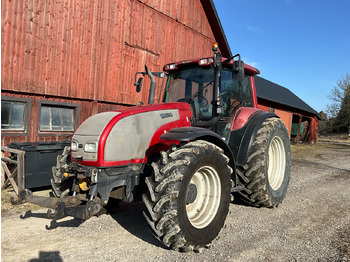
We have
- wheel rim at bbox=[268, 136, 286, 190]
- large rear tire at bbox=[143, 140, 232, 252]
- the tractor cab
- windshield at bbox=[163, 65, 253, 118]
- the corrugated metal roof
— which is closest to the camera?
large rear tire at bbox=[143, 140, 232, 252]

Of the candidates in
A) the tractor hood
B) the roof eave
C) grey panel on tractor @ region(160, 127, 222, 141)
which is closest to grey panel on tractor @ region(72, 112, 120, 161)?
the tractor hood

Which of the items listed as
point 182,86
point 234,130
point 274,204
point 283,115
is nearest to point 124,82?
point 182,86

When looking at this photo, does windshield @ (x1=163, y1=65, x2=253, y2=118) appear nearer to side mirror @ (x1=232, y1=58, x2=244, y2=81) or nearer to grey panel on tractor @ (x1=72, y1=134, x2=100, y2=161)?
side mirror @ (x1=232, y1=58, x2=244, y2=81)

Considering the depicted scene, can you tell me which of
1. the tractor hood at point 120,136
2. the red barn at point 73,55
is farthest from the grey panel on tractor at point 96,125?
the red barn at point 73,55

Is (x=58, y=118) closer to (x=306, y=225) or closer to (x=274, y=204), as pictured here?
(x=274, y=204)

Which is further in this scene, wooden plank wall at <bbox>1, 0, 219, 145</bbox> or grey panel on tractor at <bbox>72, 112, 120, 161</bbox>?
wooden plank wall at <bbox>1, 0, 219, 145</bbox>

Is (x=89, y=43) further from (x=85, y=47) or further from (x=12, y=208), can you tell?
→ (x=12, y=208)

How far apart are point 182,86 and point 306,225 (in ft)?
8.97

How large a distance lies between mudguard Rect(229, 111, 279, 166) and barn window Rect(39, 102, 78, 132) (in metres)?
5.60

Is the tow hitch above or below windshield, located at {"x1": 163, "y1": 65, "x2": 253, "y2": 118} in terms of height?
below

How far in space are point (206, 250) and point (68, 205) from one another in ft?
5.26

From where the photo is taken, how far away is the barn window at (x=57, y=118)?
25.1ft

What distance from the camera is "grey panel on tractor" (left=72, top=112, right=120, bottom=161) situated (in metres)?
3.01

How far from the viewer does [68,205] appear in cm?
304
